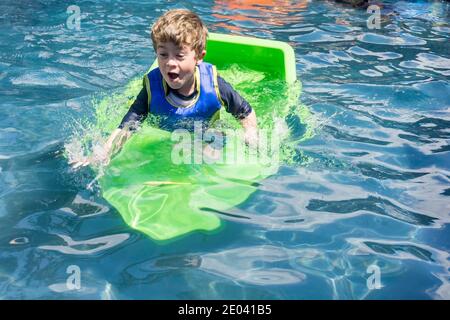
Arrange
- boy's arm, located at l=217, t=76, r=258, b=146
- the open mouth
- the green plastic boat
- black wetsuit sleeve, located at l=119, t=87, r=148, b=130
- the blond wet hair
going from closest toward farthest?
the green plastic boat < the blond wet hair < the open mouth < black wetsuit sleeve, located at l=119, t=87, r=148, b=130 < boy's arm, located at l=217, t=76, r=258, b=146

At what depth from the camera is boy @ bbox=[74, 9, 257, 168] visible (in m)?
2.89

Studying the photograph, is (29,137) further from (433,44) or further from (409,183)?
(433,44)

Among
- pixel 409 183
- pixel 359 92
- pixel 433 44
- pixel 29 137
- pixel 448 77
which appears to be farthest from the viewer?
pixel 433 44

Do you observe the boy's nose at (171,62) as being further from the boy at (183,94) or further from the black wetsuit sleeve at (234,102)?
the black wetsuit sleeve at (234,102)

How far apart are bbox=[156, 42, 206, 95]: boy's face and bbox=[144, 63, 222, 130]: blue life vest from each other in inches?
6.0

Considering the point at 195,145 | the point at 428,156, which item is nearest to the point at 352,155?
the point at 428,156

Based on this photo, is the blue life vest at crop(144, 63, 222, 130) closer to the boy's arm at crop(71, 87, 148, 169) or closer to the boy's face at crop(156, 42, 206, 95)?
the boy's arm at crop(71, 87, 148, 169)

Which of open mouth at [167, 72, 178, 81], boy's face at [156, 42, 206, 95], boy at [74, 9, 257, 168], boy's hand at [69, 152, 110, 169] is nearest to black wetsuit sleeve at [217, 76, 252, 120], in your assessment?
boy at [74, 9, 257, 168]

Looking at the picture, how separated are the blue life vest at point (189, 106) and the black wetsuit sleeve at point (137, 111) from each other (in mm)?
30

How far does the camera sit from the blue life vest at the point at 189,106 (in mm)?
3172

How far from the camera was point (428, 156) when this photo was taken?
3318 mm

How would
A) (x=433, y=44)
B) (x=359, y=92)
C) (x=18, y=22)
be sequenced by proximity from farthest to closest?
(x=18, y=22) < (x=433, y=44) < (x=359, y=92)
